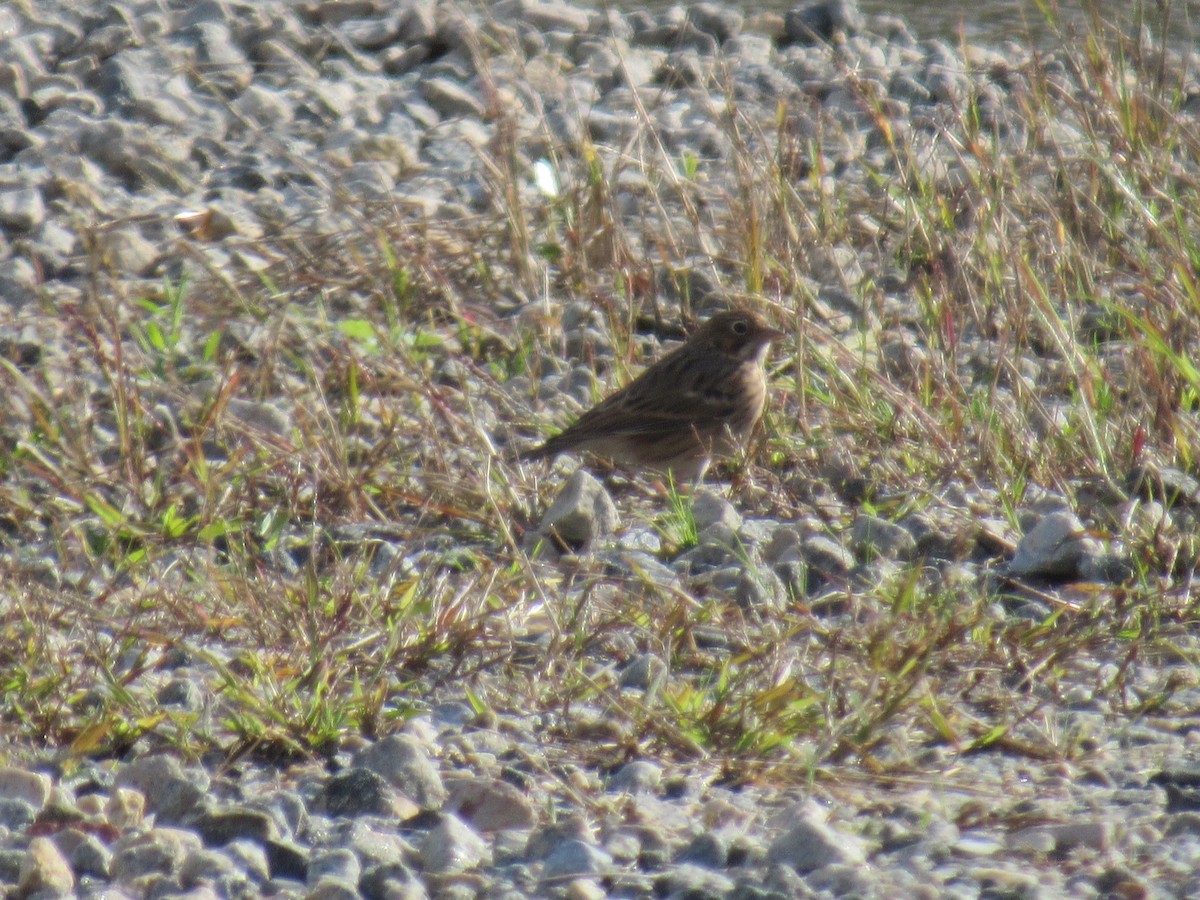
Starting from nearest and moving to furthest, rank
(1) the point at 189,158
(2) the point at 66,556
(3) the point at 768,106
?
(2) the point at 66,556
(1) the point at 189,158
(3) the point at 768,106

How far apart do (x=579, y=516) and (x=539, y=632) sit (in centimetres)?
86

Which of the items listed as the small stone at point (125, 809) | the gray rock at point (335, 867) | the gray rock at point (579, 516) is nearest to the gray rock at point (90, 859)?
the small stone at point (125, 809)

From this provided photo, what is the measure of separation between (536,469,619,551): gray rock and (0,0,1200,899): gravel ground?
0.01 metres

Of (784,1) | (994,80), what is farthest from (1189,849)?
(784,1)

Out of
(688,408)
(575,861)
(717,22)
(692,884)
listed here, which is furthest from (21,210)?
(692,884)

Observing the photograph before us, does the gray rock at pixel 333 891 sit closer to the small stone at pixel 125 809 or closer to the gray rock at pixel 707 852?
the small stone at pixel 125 809

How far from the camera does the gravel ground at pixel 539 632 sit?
3.23 metres

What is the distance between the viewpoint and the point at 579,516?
5.12 m

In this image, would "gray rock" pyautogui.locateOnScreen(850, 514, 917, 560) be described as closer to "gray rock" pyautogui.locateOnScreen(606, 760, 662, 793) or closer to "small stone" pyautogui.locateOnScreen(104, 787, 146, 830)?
"gray rock" pyautogui.locateOnScreen(606, 760, 662, 793)

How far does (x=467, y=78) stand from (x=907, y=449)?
17.1 feet

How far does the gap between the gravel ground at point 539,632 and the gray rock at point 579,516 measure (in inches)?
0.4

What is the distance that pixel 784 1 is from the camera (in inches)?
488

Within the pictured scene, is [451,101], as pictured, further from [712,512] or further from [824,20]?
[712,512]

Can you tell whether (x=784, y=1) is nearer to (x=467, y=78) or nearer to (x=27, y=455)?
(x=467, y=78)
